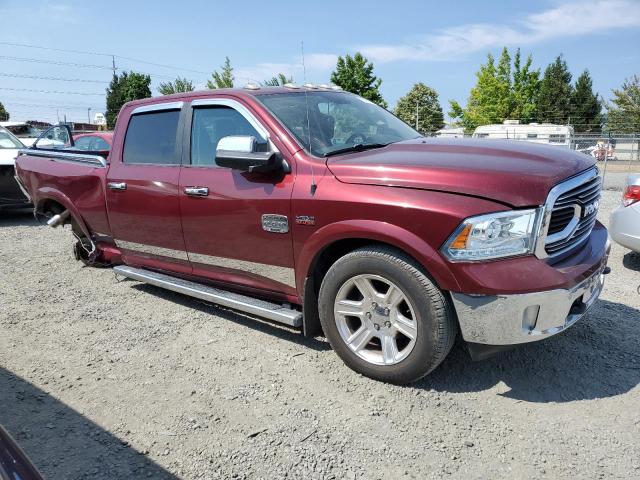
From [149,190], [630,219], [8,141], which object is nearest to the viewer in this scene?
[149,190]

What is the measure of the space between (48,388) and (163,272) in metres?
1.56

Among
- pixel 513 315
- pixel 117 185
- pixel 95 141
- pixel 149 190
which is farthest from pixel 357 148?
pixel 95 141

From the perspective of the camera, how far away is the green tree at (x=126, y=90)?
168 feet

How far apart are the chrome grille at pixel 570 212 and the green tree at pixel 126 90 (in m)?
43.1

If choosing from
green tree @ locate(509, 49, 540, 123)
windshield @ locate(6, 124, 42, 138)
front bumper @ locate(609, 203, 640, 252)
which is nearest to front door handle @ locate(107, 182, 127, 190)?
front bumper @ locate(609, 203, 640, 252)

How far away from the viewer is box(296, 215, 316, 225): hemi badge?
330 centimetres

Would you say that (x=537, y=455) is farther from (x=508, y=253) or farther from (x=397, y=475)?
(x=508, y=253)

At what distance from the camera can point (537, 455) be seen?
255cm

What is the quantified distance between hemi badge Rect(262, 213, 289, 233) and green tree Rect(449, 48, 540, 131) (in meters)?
43.8

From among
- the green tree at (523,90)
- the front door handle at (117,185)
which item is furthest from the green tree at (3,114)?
the front door handle at (117,185)

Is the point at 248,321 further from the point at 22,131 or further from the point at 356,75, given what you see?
the point at 356,75

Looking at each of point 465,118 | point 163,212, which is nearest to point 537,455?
point 163,212

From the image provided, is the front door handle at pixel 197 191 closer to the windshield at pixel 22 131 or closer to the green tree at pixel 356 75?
the windshield at pixel 22 131

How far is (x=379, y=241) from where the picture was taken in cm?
307
